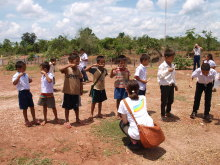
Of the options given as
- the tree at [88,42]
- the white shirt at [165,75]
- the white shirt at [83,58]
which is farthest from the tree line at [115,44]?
the white shirt at [165,75]

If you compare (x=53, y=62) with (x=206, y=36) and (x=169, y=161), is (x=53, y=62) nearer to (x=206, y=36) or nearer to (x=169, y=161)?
(x=169, y=161)

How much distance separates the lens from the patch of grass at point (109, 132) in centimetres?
407

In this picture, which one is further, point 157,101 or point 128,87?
point 157,101

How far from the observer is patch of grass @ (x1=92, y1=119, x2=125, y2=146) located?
4.07 metres

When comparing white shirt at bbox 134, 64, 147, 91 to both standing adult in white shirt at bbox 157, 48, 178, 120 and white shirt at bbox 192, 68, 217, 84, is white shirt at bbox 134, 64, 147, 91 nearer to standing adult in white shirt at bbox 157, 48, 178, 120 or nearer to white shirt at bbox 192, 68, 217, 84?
standing adult in white shirt at bbox 157, 48, 178, 120

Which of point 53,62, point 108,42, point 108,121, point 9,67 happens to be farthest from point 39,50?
point 108,121

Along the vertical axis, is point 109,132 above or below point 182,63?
below

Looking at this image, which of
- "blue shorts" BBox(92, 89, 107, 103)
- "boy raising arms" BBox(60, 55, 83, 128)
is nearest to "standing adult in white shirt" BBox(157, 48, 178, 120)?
"blue shorts" BBox(92, 89, 107, 103)

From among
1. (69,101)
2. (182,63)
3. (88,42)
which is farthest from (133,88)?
(88,42)

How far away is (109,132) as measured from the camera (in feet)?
14.5

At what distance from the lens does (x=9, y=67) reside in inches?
733

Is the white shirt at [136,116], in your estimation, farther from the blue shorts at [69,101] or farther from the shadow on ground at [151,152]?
the blue shorts at [69,101]

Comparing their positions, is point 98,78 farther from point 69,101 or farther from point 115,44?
point 115,44

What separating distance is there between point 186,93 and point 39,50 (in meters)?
45.4
